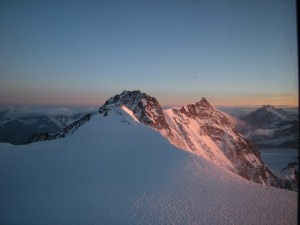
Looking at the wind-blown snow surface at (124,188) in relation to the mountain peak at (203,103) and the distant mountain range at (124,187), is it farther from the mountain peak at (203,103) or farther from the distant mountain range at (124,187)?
the mountain peak at (203,103)

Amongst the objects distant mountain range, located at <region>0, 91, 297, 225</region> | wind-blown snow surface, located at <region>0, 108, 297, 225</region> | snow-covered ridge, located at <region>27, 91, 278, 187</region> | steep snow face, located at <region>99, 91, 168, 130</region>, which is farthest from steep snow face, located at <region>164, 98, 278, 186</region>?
wind-blown snow surface, located at <region>0, 108, 297, 225</region>

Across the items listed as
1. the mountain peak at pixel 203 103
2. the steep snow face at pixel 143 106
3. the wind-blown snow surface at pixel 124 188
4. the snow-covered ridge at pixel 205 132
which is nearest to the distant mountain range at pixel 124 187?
the wind-blown snow surface at pixel 124 188

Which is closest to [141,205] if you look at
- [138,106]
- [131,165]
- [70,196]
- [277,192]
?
[70,196]

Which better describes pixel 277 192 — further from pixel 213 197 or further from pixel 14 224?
pixel 14 224

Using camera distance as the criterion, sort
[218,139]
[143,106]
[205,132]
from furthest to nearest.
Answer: [218,139]
[205,132]
[143,106]

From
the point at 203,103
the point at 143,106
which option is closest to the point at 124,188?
the point at 143,106

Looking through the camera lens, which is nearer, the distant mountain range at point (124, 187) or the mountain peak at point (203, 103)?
the distant mountain range at point (124, 187)

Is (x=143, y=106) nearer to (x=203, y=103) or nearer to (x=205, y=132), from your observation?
(x=205, y=132)
